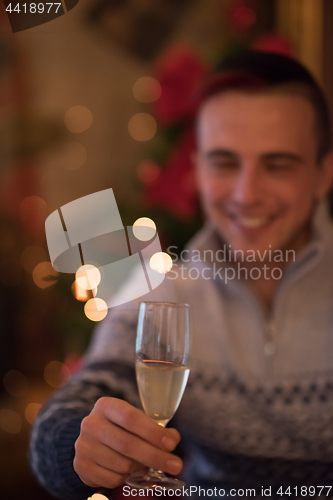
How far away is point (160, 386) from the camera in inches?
16.1

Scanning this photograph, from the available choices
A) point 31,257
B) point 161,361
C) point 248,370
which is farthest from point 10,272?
point 248,370

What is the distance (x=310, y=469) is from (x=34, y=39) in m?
0.65

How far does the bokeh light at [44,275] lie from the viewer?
538 mm

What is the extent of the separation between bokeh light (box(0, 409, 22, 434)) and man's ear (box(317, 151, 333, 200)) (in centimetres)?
53

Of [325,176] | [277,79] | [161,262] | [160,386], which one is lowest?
[160,386]

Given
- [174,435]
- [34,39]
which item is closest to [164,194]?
[34,39]

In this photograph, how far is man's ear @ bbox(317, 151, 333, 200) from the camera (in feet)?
2.13

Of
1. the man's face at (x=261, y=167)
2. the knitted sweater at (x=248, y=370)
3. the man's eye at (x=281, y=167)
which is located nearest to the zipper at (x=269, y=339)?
the knitted sweater at (x=248, y=370)

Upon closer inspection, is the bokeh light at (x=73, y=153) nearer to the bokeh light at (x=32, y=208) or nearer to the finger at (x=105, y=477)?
the bokeh light at (x=32, y=208)

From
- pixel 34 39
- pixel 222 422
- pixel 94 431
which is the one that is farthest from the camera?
pixel 222 422

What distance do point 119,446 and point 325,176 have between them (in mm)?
482

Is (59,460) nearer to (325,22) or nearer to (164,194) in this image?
(164,194)

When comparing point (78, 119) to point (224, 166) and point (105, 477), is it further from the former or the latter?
point (105, 477)

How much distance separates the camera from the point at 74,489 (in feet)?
1.44
